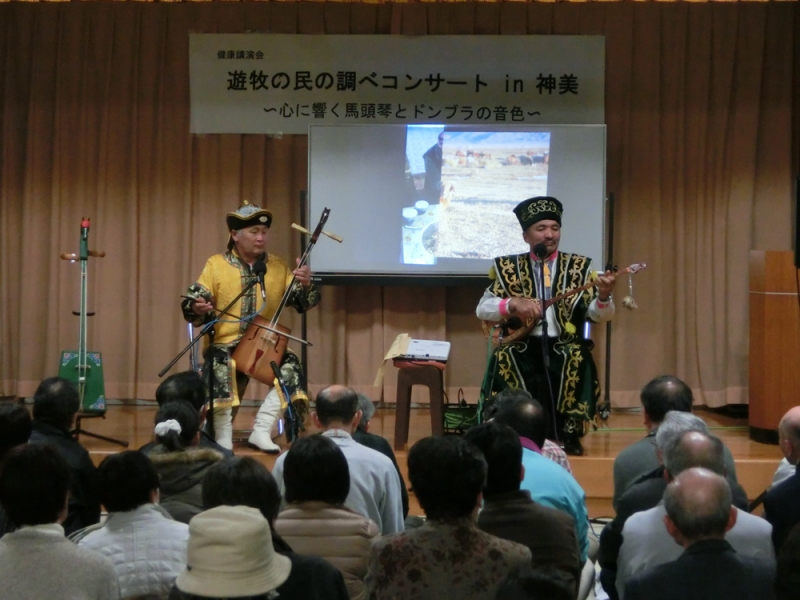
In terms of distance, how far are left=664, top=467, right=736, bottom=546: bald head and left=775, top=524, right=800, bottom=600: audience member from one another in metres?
0.32

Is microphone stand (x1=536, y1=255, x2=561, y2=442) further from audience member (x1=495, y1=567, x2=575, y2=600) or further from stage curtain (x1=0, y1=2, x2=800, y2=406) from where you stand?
audience member (x1=495, y1=567, x2=575, y2=600)

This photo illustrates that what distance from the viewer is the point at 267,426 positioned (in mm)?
4988

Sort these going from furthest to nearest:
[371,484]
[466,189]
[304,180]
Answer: [304,180], [466,189], [371,484]

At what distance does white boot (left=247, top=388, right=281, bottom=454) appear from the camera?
491 cm

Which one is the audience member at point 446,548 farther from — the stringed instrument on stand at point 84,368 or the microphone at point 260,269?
the stringed instrument on stand at point 84,368

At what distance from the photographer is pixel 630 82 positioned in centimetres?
616

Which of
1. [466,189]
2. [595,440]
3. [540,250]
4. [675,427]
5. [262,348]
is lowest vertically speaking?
[595,440]

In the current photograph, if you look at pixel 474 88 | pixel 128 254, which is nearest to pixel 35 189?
pixel 128 254

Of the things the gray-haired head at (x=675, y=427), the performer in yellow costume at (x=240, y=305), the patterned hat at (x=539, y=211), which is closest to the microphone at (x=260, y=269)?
the performer in yellow costume at (x=240, y=305)

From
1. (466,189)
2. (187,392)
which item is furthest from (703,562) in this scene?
(466,189)

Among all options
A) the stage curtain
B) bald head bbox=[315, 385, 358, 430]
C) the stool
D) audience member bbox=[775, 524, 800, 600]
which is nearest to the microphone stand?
the stool

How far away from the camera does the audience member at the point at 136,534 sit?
2.17 meters

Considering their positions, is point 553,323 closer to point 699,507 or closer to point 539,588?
point 699,507

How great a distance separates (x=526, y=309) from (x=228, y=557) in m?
3.16
